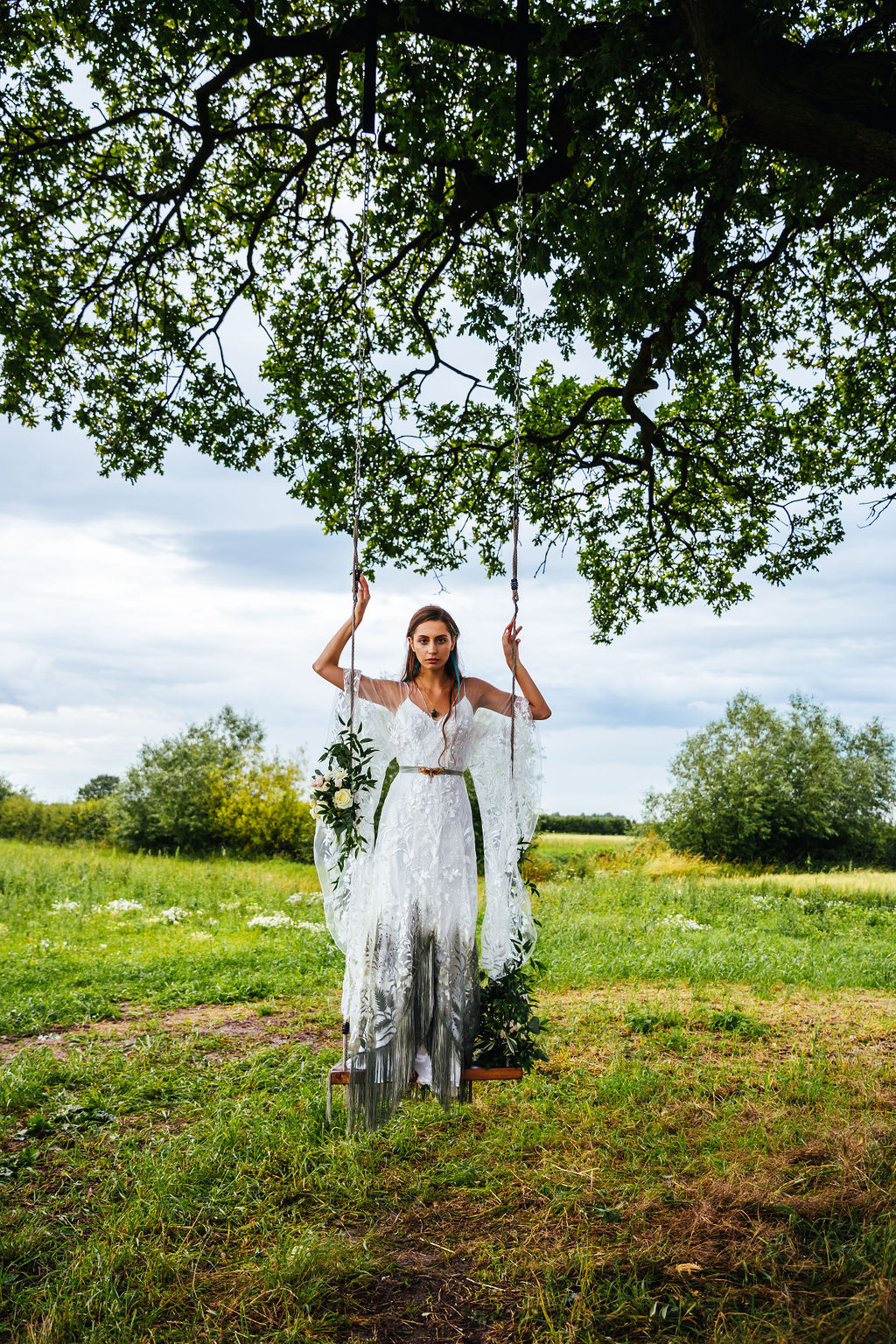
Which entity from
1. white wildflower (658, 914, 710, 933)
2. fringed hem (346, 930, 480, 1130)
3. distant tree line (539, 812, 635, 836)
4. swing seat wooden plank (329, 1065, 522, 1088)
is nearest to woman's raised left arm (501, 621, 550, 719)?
fringed hem (346, 930, 480, 1130)

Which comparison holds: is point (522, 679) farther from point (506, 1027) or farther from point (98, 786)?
point (98, 786)

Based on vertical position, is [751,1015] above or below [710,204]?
below

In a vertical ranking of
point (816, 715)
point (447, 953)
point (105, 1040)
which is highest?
point (816, 715)

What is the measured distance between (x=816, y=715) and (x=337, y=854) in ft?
86.3

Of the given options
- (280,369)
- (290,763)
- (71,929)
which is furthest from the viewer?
(290,763)

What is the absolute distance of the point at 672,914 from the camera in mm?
13539

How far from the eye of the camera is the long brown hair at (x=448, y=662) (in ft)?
15.0

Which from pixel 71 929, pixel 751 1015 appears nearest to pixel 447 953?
pixel 751 1015

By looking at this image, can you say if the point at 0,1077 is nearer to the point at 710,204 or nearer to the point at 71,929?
the point at 71,929

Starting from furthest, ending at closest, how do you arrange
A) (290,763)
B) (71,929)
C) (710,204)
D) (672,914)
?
(290,763), (672,914), (71,929), (710,204)

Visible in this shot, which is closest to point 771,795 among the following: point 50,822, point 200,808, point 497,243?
point 200,808

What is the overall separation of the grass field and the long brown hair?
7.61 ft

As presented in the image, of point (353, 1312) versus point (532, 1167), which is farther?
point (532, 1167)

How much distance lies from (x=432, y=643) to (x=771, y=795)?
2236cm
